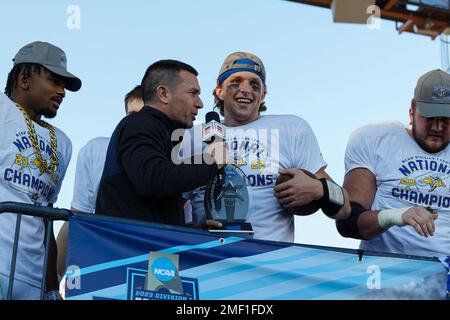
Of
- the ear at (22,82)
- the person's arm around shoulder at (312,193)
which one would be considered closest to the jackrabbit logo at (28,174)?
the ear at (22,82)

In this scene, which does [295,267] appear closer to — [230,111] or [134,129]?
[134,129]

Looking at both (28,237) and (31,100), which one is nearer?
(28,237)

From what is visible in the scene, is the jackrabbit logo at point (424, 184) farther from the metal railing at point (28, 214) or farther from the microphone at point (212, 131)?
the metal railing at point (28, 214)

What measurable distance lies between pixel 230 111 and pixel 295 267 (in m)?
1.33

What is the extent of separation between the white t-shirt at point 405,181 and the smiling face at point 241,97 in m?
0.73

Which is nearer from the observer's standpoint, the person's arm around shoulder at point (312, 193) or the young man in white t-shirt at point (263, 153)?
the person's arm around shoulder at point (312, 193)

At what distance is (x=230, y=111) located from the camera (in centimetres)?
422

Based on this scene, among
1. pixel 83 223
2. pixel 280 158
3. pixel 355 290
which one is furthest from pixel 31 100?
pixel 355 290

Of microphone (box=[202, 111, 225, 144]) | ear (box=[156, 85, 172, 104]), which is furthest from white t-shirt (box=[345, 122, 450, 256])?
ear (box=[156, 85, 172, 104])

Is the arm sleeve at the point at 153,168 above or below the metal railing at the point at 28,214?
above

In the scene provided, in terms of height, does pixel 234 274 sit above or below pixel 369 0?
below

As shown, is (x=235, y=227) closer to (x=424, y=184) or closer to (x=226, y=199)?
(x=226, y=199)

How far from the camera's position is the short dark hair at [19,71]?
3975mm

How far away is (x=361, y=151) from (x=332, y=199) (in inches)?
34.1
